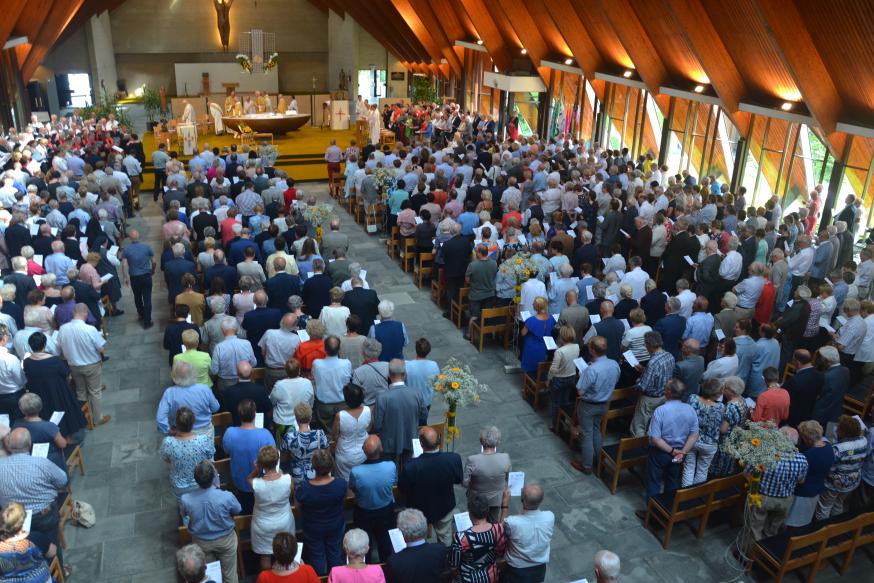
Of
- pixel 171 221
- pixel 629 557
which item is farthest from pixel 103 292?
pixel 629 557

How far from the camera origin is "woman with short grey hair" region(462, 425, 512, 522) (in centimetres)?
532

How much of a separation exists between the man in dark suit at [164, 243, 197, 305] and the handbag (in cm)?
355

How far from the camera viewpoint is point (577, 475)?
714 centimetres

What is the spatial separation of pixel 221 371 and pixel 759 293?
6.80 m

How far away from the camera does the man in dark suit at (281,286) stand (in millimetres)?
8531

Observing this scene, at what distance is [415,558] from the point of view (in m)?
4.24

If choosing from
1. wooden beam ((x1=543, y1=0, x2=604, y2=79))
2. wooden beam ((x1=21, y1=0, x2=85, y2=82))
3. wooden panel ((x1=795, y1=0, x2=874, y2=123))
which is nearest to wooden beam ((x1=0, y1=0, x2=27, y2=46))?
wooden beam ((x1=21, y1=0, x2=85, y2=82))

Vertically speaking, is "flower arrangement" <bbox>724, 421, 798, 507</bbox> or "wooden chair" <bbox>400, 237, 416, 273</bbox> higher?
"flower arrangement" <bbox>724, 421, 798, 507</bbox>

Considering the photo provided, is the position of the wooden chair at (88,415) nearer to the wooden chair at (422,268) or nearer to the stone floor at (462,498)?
the stone floor at (462,498)

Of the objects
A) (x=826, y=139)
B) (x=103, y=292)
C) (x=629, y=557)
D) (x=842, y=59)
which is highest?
(x=842, y=59)

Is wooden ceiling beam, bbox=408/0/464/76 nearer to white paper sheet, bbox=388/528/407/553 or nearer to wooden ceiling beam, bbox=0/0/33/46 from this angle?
wooden ceiling beam, bbox=0/0/33/46

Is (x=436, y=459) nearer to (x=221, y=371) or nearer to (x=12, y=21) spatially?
(x=221, y=371)

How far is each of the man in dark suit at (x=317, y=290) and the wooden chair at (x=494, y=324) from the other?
2.20 metres

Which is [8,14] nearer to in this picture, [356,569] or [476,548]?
[356,569]
